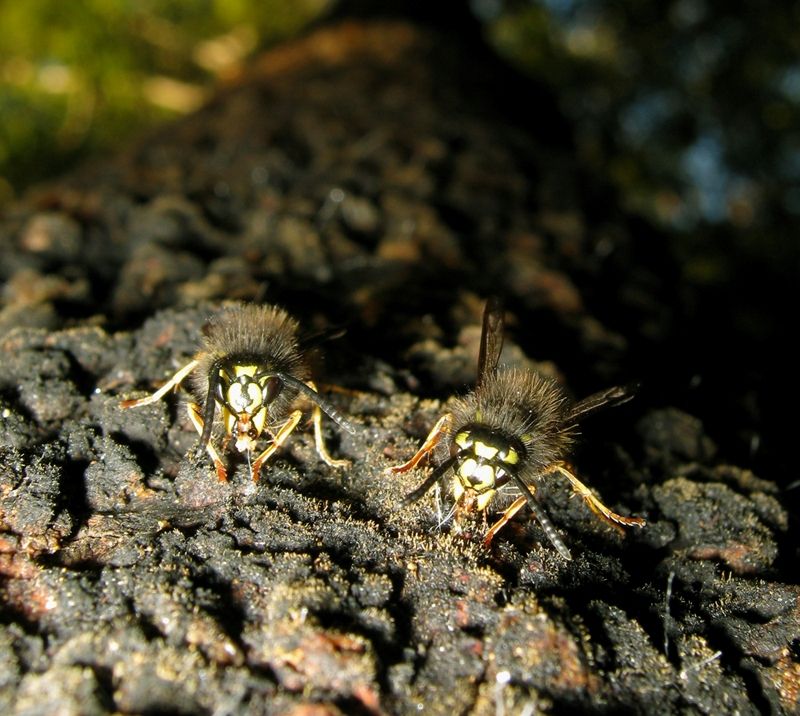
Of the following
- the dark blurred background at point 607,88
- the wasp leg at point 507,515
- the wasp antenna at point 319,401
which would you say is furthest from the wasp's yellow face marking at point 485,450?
the dark blurred background at point 607,88

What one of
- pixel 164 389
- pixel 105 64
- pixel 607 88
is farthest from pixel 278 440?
pixel 607 88

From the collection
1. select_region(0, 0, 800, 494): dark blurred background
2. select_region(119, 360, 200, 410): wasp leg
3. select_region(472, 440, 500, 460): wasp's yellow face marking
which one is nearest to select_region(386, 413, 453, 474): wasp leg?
select_region(472, 440, 500, 460): wasp's yellow face marking

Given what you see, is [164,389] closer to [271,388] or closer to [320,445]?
[271,388]

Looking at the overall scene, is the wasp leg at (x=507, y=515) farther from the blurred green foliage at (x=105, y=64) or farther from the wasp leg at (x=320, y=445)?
the blurred green foliage at (x=105, y=64)

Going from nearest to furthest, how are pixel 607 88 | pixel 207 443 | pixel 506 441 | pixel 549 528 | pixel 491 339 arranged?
pixel 549 528 → pixel 207 443 → pixel 506 441 → pixel 491 339 → pixel 607 88

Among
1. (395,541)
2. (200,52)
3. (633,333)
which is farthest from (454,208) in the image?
(200,52)

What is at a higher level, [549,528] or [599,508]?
[599,508]

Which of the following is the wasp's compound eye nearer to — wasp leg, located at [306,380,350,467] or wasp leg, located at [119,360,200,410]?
wasp leg, located at [306,380,350,467]
